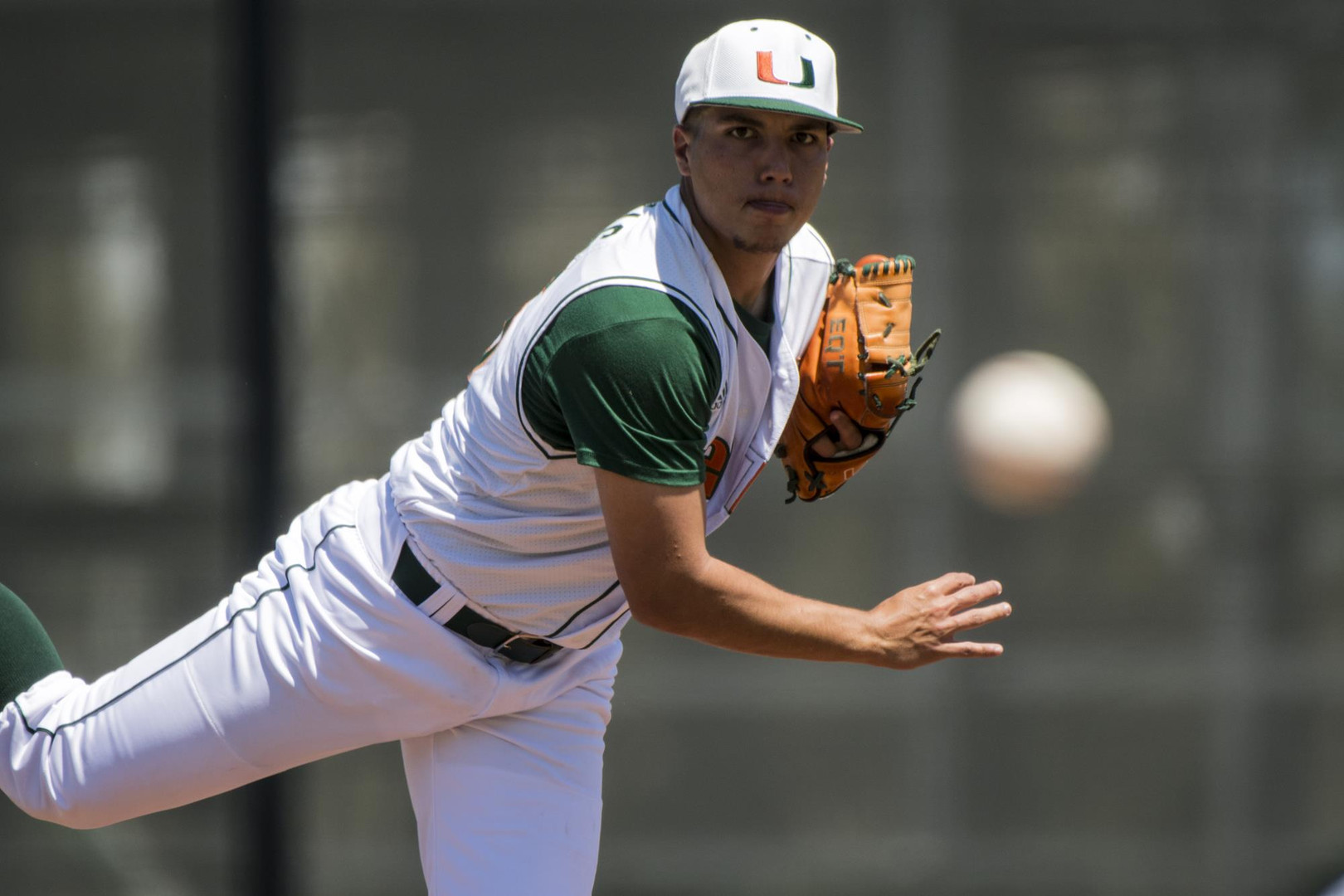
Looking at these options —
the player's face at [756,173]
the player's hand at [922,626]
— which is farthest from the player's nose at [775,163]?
the player's hand at [922,626]

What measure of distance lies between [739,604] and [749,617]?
0.03 m

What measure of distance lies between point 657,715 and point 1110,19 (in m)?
2.72

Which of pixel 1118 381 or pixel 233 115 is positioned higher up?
pixel 233 115

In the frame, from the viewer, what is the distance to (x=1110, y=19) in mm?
4656

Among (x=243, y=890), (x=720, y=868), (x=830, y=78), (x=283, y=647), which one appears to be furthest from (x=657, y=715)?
(x=830, y=78)

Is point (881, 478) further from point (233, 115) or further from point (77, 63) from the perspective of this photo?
point (77, 63)

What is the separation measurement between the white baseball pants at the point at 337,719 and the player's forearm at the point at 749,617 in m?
0.38

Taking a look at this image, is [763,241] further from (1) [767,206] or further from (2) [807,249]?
(2) [807,249]

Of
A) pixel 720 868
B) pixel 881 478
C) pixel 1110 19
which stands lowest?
pixel 720 868

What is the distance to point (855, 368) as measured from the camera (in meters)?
2.35

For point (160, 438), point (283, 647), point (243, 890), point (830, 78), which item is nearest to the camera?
point (830, 78)

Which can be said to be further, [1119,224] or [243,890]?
[1119,224]

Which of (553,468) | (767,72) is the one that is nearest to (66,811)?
(553,468)

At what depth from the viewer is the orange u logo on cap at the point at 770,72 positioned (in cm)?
203
